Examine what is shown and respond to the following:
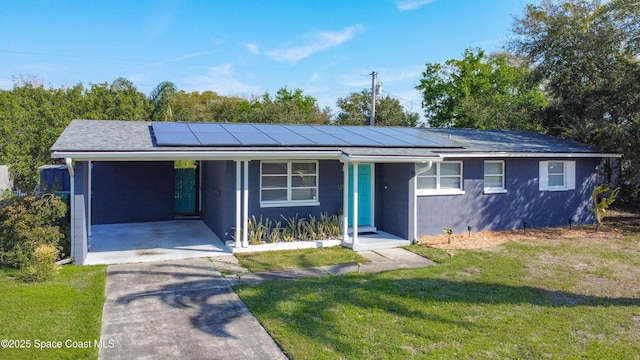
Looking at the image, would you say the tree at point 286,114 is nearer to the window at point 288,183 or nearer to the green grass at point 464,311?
the window at point 288,183

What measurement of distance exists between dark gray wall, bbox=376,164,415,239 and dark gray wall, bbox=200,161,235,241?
4227mm

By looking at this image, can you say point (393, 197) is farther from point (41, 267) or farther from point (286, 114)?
point (286, 114)

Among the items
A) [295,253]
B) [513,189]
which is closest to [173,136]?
[295,253]

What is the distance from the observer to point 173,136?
10.3 metres

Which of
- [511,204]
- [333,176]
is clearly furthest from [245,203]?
[511,204]

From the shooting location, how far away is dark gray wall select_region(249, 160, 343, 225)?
36.3ft

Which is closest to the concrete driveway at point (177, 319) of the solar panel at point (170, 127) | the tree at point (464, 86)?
the solar panel at point (170, 127)

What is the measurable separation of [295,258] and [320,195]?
2.54m

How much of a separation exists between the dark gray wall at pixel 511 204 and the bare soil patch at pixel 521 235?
32 centimetres

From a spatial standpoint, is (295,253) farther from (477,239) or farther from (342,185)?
(477,239)

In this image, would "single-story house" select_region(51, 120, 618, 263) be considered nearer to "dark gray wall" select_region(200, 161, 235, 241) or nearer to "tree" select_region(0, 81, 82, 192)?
"dark gray wall" select_region(200, 161, 235, 241)

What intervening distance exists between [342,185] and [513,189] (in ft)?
17.5

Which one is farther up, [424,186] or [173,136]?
[173,136]

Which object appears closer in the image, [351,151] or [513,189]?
[351,151]
